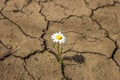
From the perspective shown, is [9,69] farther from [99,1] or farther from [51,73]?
[99,1]

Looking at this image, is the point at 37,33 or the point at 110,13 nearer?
the point at 37,33

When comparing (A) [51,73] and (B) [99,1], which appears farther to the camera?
(B) [99,1]

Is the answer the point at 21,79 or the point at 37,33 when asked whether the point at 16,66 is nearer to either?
the point at 21,79

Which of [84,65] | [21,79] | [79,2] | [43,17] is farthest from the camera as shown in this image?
[79,2]

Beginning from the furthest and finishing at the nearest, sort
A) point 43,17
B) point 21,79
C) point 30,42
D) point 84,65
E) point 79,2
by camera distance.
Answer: point 79,2, point 43,17, point 30,42, point 84,65, point 21,79

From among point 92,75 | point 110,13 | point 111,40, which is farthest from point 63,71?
point 110,13

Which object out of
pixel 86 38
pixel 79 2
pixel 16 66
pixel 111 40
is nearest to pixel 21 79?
pixel 16 66
